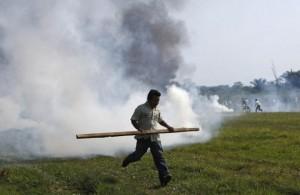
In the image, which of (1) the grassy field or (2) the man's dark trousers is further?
(2) the man's dark trousers

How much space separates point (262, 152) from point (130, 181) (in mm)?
7082

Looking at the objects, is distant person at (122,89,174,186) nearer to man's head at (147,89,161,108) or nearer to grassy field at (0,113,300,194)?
man's head at (147,89,161,108)

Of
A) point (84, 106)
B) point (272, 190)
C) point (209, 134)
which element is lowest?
point (272, 190)

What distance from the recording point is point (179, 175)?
45.4 feet

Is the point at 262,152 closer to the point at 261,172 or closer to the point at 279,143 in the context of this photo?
the point at 279,143

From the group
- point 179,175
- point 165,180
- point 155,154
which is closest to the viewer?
point 165,180

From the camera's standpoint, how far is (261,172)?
14281 mm

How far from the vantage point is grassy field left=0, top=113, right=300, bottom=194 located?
39.8 ft

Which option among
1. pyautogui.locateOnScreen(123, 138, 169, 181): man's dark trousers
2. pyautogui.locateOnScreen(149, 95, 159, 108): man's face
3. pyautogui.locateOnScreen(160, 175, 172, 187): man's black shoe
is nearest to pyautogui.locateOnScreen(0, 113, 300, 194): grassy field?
pyautogui.locateOnScreen(160, 175, 172, 187): man's black shoe

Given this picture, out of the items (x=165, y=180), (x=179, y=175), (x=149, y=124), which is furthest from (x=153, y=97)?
(x=179, y=175)

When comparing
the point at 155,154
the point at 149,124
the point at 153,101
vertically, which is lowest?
the point at 155,154

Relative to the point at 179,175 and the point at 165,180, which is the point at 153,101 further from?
the point at 179,175

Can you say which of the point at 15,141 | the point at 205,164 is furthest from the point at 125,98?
the point at 205,164

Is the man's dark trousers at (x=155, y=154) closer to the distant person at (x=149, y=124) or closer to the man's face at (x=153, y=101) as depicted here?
the distant person at (x=149, y=124)
